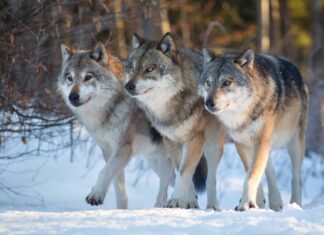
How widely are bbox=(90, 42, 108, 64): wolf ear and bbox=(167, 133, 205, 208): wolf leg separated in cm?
128

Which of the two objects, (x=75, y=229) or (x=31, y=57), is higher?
(x=31, y=57)

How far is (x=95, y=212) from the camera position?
17.0 feet

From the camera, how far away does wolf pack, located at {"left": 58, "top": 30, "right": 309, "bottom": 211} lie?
245 inches

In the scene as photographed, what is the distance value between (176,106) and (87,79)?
965 millimetres

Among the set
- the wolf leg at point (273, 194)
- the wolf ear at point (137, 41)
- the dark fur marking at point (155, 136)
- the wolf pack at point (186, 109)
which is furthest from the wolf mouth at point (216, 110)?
the wolf leg at point (273, 194)

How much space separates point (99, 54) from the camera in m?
6.91

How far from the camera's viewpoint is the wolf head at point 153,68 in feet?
20.8

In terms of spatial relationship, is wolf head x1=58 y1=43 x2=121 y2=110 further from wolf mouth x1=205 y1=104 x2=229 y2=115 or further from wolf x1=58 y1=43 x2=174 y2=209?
wolf mouth x1=205 y1=104 x2=229 y2=115

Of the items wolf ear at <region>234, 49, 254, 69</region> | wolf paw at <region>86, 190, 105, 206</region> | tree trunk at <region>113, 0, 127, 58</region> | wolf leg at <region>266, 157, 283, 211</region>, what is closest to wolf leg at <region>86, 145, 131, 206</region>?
wolf paw at <region>86, 190, 105, 206</region>

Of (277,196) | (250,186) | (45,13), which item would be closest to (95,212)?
(250,186)

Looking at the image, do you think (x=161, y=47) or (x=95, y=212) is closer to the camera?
(x=95, y=212)

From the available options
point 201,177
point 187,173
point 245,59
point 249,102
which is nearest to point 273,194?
point 201,177

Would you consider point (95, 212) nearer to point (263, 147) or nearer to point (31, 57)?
point (263, 147)

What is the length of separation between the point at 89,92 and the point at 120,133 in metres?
0.52
